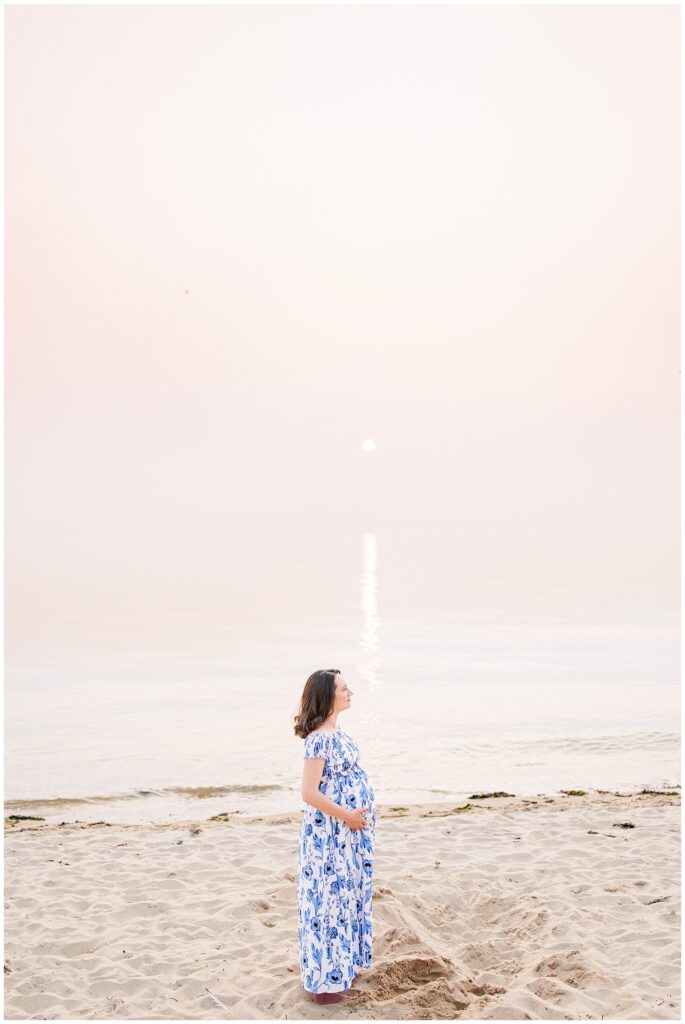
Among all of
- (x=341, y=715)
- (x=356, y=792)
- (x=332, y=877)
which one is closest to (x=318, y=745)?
(x=356, y=792)

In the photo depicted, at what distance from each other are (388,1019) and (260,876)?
2.99 m

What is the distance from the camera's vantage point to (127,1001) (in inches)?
225

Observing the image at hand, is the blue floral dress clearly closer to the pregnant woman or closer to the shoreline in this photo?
the pregnant woman

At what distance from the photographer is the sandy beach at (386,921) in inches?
223

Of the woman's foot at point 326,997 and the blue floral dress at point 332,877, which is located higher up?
the blue floral dress at point 332,877

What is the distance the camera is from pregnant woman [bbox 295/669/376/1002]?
18.0 ft

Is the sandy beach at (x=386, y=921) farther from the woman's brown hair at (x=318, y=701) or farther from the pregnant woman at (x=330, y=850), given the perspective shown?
the woman's brown hair at (x=318, y=701)

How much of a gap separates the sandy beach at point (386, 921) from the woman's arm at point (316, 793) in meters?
1.28

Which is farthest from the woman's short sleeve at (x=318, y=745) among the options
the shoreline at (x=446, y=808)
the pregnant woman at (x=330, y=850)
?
the shoreline at (x=446, y=808)

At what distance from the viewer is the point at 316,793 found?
5332 millimetres

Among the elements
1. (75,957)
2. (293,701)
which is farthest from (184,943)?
(293,701)

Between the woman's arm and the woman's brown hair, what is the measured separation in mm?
204

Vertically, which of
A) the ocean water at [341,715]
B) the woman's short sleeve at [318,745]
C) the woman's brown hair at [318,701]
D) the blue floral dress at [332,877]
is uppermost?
the woman's brown hair at [318,701]

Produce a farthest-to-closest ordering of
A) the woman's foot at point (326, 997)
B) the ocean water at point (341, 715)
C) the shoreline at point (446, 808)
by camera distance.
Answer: the ocean water at point (341, 715), the shoreline at point (446, 808), the woman's foot at point (326, 997)
